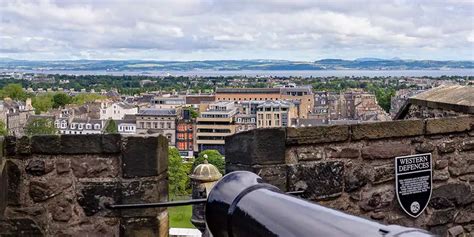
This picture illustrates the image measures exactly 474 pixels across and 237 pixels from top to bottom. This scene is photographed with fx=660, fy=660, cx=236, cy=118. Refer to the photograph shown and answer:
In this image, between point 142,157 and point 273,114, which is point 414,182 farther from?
point 273,114

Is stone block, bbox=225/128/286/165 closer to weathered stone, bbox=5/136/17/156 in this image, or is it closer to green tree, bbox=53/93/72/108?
weathered stone, bbox=5/136/17/156

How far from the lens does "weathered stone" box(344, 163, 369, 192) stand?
3887mm

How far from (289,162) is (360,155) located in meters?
0.50

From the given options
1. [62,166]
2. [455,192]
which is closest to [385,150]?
[455,192]

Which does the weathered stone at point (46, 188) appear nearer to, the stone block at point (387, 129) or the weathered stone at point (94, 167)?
the weathered stone at point (94, 167)

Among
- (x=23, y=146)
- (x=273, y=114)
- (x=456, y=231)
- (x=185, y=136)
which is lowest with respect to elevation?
(x=185, y=136)

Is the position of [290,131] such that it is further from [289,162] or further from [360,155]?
[360,155]

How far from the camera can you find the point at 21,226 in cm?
355

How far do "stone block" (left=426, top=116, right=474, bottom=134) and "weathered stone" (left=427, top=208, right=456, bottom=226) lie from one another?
0.52m

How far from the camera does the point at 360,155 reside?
12.9ft

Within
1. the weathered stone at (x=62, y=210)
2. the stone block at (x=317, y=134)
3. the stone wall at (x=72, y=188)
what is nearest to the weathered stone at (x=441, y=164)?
the stone block at (x=317, y=134)

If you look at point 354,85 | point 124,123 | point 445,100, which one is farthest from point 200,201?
point 354,85

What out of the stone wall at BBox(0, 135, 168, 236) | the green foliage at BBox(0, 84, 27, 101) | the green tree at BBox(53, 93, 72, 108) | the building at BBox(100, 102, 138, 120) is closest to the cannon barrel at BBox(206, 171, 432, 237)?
the stone wall at BBox(0, 135, 168, 236)

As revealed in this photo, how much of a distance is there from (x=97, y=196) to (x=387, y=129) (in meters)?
1.74
